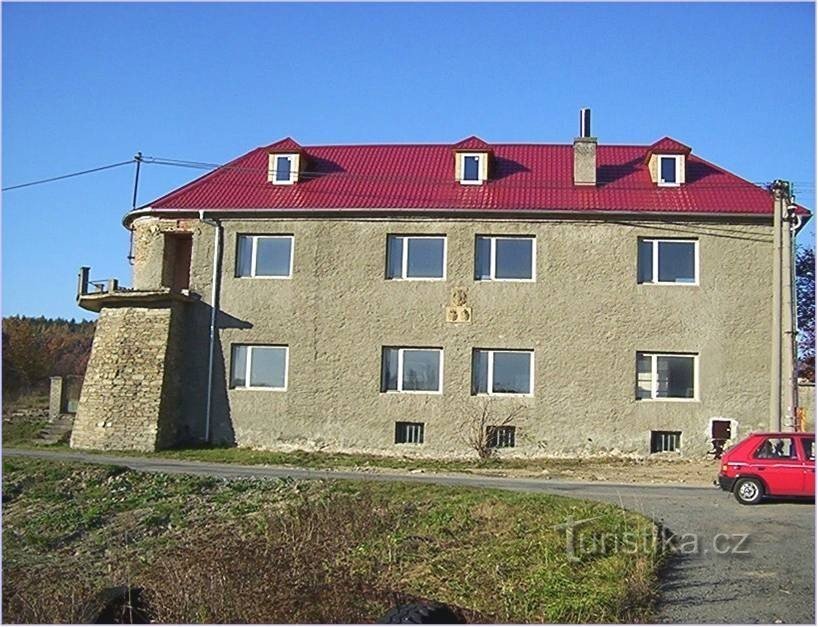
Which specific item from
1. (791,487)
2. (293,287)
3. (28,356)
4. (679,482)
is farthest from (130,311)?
(28,356)

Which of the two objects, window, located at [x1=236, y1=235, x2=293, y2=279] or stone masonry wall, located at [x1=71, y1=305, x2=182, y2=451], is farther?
window, located at [x1=236, y1=235, x2=293, y2=279]

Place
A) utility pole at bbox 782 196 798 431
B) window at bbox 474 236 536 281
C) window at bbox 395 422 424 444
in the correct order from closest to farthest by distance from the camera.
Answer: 1. utility pole at bbox 782 196 798 431
2. window at bbox 395 422 424 444
3. window at bbox 474 236 536 281

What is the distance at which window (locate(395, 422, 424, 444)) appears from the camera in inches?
1035

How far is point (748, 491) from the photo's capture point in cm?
1561

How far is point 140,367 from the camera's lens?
26.4 m

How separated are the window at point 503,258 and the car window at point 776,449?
1149 centimetres

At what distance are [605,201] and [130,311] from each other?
46.3 ft

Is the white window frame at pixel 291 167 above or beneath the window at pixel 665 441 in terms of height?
above

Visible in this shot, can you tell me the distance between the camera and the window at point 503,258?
87.1 ft

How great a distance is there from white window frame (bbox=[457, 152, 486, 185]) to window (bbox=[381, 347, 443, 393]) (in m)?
5.49

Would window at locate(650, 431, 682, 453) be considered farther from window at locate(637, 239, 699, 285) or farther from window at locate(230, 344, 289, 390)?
window at locate(230, 344, 289, 390)

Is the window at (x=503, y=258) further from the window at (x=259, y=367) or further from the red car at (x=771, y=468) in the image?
the red car at (x=771, y=468)

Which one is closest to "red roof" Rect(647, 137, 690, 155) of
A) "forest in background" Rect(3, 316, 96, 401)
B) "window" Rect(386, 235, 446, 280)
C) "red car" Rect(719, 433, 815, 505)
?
"window" Rect(386, 235, 446, 280)

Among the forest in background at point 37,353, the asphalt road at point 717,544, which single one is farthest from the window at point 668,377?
the forest in background at point 37,353
